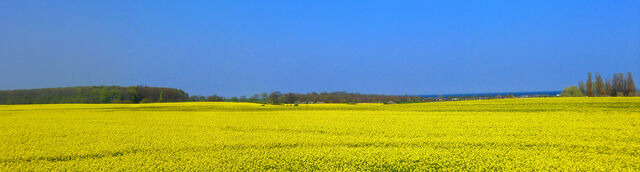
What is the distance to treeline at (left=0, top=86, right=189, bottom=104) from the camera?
16.0 metres

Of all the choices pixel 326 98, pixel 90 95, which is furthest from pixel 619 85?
pixel 90 95

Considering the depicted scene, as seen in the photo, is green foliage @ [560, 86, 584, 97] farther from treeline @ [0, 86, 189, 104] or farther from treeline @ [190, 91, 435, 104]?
treeline @ [0, 86, 189, 104]

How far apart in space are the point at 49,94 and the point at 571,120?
20359mm

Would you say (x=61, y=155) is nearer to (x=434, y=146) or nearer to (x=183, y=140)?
(x=183, y=140)

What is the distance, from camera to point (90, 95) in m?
16.7

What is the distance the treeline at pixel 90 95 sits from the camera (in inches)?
632

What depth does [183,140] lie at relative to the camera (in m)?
6.01

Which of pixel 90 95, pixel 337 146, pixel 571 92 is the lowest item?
pixel 337 146

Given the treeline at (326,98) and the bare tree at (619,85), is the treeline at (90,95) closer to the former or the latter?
the treeline at (326,98)

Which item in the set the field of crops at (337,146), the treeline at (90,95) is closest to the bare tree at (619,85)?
the field of crops at (337,146)

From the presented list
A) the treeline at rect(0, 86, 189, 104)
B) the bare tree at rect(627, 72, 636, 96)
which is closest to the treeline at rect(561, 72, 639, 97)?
the bare tree at rect(627, 72, 636, 96)

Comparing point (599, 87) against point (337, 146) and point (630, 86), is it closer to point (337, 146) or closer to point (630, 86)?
point (630, 86)

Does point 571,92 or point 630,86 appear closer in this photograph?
point 630,86

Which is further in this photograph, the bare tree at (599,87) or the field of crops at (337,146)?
the bare tree at (599,87)
